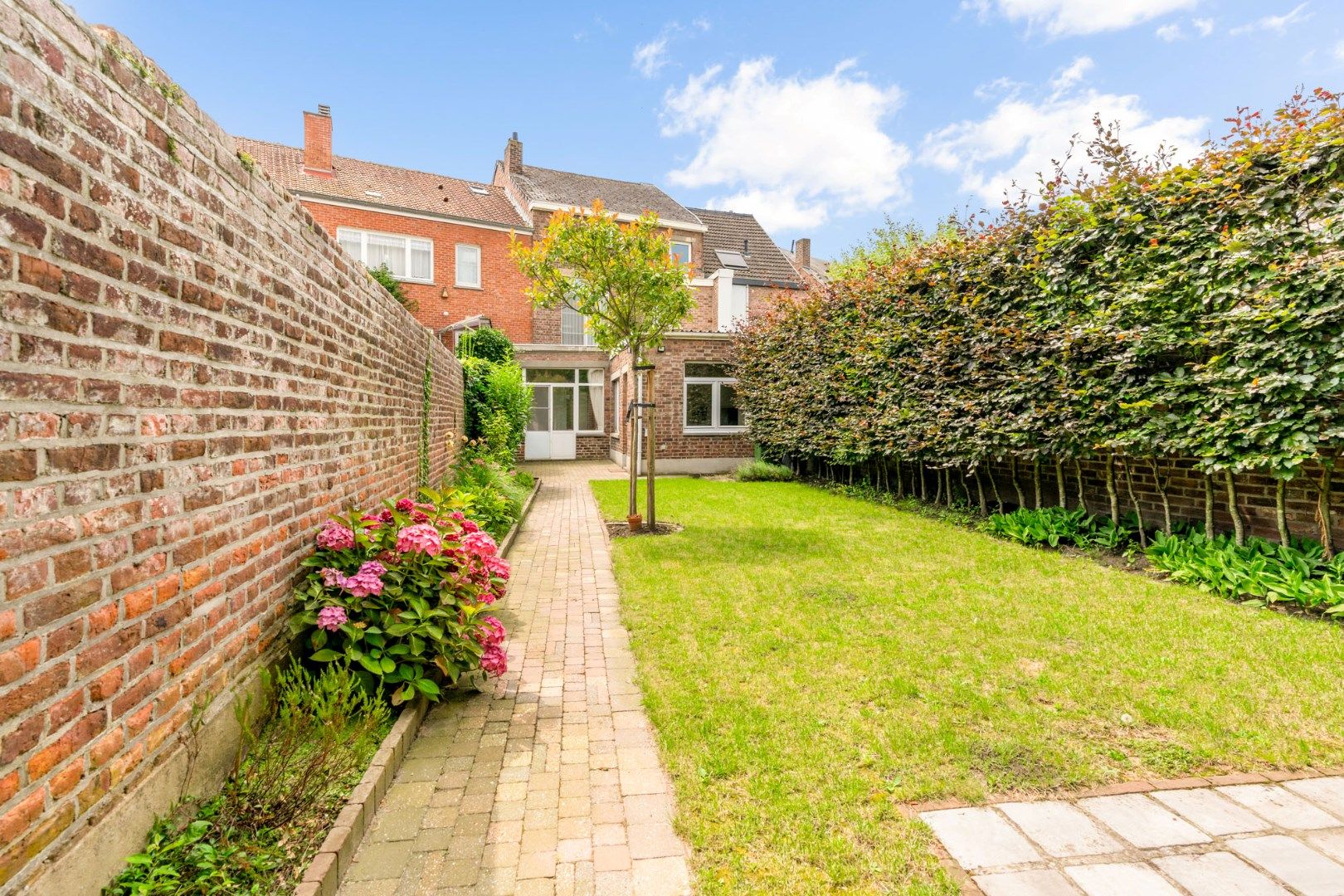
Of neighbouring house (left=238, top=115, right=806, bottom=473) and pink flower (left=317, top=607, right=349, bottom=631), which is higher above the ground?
neighbouring house (left=238, top=115, right=806, bottom=473)

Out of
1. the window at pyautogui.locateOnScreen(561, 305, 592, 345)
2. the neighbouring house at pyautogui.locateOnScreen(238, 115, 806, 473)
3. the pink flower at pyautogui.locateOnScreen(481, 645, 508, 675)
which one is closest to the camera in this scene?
the pink flower at pyautogui.locateOnScreen(481, 645, 508, 675)

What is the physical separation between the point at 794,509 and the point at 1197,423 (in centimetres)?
517

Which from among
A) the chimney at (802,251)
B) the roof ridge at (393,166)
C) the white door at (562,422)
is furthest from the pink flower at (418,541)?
the chimney at (802,251)

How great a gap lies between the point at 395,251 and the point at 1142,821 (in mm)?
21282

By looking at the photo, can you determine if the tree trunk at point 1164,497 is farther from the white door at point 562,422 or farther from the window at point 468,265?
the window at point 468,265

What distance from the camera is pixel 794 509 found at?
9.38 meters

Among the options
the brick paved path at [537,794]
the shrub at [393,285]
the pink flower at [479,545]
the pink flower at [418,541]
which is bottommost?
the brick paved path at [537,794]

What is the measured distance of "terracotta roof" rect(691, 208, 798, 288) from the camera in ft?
83.8

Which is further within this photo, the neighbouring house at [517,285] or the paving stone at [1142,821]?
the neighbouring house at [517,285]

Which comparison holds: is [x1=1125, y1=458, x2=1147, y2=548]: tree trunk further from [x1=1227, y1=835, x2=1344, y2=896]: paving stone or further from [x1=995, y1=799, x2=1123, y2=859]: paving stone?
[x1=995, y1=799, x2=1123, y2=859]: paving stone

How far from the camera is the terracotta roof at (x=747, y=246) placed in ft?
83.8

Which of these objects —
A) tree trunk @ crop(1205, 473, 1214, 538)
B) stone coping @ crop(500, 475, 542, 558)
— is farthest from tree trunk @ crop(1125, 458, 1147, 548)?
stone coping @ crop(500, 475, 542, 558)

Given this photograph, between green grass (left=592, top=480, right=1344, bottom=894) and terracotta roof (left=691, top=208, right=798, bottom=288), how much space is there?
2118 centimetres

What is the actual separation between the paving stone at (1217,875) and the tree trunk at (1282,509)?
4269 mm
